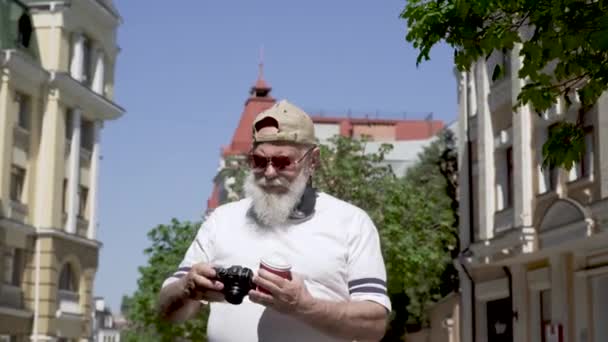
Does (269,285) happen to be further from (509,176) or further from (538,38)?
(509,176)

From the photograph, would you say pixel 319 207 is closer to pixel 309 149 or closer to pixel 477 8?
pixel 309 149

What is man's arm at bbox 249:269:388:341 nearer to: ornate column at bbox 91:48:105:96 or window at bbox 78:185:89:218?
window at bbox 78:185:89:218

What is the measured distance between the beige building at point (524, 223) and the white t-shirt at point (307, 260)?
15.6 m

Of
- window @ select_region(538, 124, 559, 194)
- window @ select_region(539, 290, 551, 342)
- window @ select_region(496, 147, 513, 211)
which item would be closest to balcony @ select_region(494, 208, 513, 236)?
window @ select_region(496, 147, 513, 211)

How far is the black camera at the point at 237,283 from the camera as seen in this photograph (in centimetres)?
395

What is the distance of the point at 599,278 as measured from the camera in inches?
851

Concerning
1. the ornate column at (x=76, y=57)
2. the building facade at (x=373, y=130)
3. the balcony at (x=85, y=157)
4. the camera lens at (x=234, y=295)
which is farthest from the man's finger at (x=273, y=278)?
the building facade at (x=373, y=130)

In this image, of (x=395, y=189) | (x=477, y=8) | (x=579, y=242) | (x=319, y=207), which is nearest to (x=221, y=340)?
(x=319, y=207)

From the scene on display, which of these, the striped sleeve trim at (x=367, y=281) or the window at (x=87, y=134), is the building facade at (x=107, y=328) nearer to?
the window at (x=87, y=134)

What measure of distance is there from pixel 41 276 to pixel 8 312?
208cm

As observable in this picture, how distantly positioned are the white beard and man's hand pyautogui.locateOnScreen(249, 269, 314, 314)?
416mm

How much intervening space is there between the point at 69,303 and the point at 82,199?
3816 mm

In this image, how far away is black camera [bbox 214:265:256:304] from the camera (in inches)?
155

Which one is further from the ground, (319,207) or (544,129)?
(544,129)
